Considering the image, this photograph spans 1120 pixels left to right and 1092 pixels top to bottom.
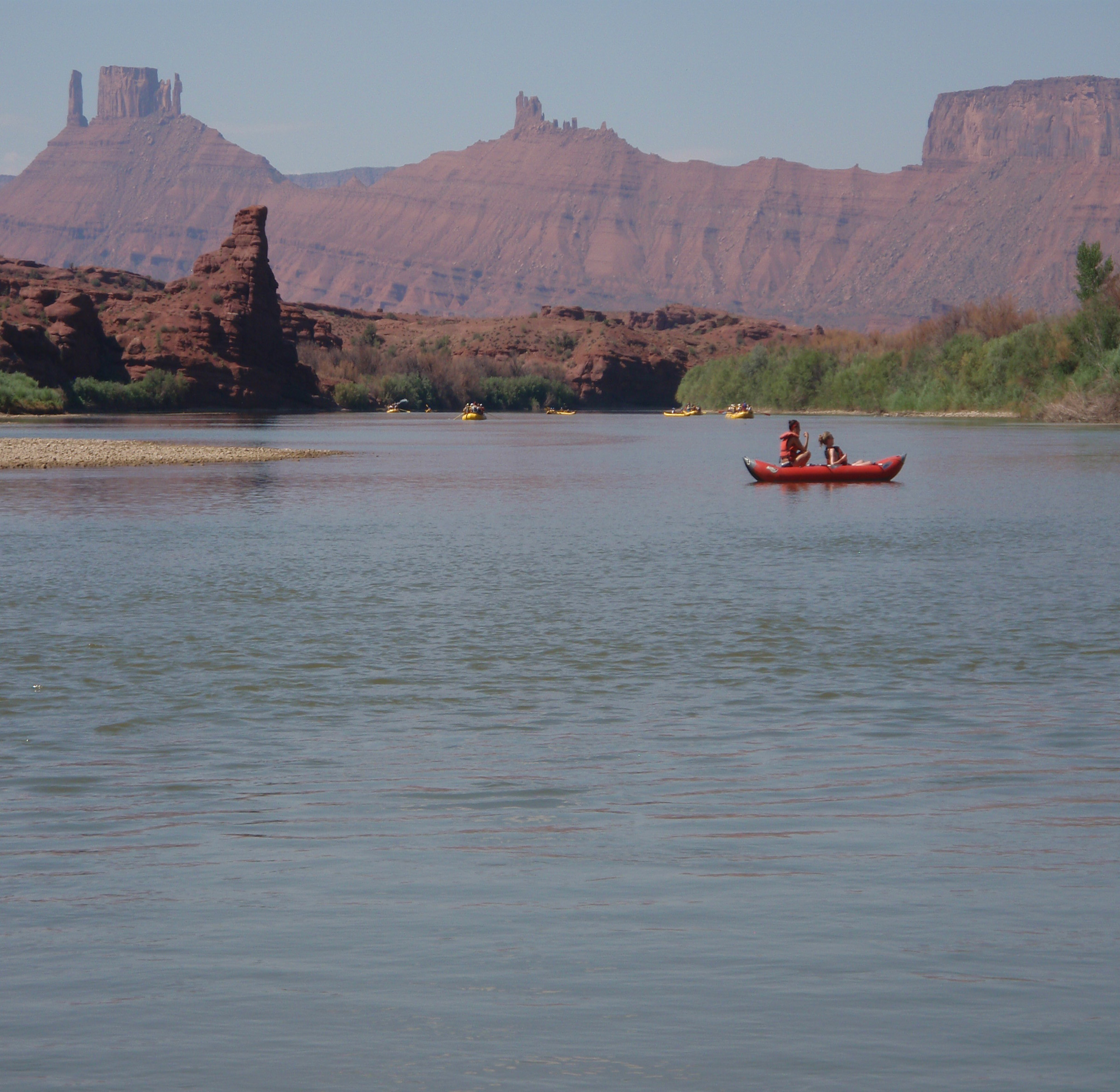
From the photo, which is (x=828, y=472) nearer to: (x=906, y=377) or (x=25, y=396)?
(x=25, y=396)

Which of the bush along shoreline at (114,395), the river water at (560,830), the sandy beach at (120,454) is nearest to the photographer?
the river water at (560,830)

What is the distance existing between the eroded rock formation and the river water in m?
119

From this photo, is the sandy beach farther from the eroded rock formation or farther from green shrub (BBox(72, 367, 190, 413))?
green shrub (BBox(72, 367, 190, 413))

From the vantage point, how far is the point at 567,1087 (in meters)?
5.70

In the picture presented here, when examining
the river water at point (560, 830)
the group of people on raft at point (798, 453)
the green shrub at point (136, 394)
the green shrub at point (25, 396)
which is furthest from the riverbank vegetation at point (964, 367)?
the river water at point (560, 830)

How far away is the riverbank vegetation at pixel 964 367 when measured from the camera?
101688 mm

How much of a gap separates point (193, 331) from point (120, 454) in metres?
96.4

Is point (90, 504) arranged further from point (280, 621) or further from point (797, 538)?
point (280, 621)

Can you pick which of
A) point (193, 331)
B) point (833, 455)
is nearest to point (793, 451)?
point (833, 455)

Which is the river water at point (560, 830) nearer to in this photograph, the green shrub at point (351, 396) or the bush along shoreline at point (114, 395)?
the bush along shoreline at point (114, 395)

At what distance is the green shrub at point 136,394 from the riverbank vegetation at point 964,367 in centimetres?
6336

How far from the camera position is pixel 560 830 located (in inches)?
371

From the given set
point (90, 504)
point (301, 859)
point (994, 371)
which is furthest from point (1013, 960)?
point (994, 371)

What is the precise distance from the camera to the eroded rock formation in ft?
465
